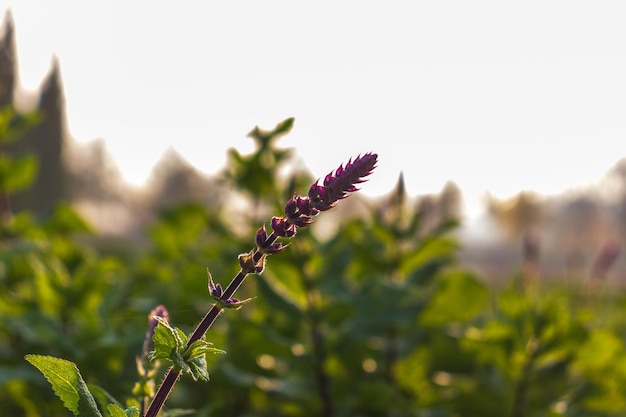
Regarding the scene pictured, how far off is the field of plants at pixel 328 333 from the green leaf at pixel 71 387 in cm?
90

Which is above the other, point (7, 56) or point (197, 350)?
point (7, 56)

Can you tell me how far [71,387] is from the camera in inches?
42.1

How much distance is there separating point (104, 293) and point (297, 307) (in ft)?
2.50

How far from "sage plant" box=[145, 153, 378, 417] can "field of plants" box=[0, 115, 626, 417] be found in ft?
3.45

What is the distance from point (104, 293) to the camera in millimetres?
2516

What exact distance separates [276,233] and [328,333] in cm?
167

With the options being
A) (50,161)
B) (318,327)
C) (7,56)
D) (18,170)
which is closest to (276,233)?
(318,327)

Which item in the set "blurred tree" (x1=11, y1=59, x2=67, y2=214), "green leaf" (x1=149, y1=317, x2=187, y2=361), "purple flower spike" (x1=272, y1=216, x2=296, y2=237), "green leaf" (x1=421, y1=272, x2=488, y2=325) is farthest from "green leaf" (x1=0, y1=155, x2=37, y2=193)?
"blurred tree" (x1=11, y1=59, x2=67, y2=214)

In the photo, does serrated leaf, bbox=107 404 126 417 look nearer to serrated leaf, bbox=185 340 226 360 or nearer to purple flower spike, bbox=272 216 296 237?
serrated leaf, bbox=185 340 226 360

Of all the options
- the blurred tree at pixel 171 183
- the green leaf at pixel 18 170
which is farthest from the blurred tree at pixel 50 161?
the blurred tree at pixel 171 183

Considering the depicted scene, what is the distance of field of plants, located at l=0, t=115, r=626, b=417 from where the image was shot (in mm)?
2176

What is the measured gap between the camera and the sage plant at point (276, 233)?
859 millimetres

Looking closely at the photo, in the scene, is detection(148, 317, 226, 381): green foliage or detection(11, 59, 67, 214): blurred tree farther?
detection(11, 59, 67, 214): blurred tree

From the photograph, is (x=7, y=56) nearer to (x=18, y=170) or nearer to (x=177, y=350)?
(x=18, y=170)
